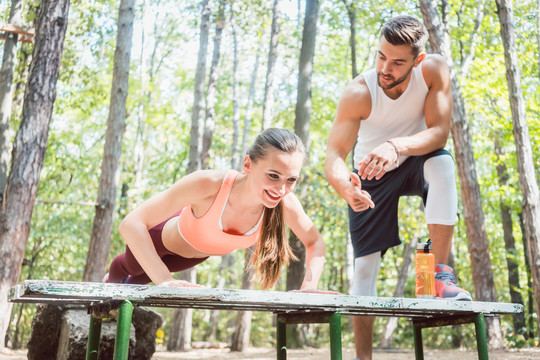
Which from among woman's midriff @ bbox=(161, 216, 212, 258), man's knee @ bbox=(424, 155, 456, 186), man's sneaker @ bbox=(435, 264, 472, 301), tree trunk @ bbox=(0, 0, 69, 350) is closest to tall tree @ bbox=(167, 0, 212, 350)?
tree trunk @ bbox=(0, 0, 69, 350)

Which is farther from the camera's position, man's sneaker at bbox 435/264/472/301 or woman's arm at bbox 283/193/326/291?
woman's arm at bbox 283/193/326/291

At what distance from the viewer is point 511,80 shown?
803 centimetres

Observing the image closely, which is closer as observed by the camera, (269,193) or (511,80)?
(269,193)

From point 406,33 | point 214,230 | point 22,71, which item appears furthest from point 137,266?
point 22,71

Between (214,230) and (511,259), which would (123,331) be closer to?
(214,230)

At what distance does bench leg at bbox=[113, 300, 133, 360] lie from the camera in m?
1.86

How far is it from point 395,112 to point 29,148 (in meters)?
4.93

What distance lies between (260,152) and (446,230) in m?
1.10

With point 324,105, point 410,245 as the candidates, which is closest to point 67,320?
point 410,245

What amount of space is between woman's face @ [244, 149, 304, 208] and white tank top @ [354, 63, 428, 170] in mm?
709

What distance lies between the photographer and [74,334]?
15.1ft

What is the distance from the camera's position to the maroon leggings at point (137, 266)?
132 inches

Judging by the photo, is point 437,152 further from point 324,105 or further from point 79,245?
point 324,105

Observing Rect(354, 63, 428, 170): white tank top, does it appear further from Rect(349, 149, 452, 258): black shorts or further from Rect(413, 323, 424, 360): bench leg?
Rect(413, 323, 424, 360): bench leg
